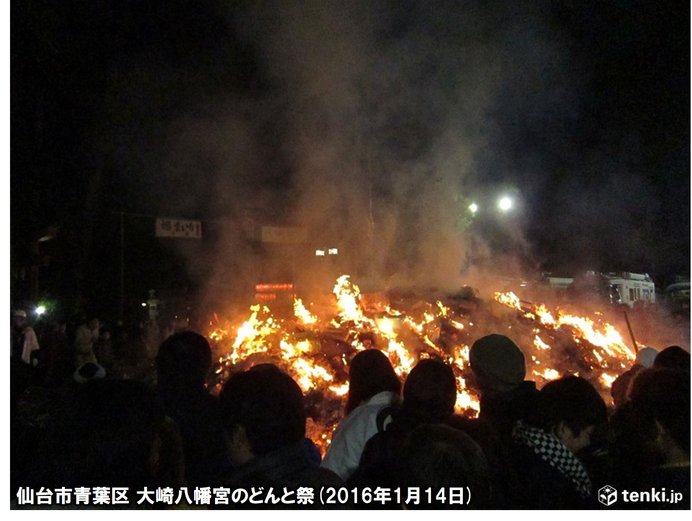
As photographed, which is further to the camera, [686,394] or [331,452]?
[331,452]

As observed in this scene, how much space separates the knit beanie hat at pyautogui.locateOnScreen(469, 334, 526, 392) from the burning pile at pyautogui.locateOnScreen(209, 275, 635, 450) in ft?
11.1

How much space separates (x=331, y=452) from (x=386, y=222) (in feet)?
29.4

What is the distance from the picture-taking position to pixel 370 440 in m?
2.38

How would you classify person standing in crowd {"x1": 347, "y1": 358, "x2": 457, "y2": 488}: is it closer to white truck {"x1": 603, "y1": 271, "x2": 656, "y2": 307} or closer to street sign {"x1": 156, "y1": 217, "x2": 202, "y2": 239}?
street sign {"x1": 156, "y1": 217, "x2": 202, "y2": 239}

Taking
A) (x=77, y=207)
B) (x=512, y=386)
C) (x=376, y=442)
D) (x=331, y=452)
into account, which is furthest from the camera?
(x=77, y=207)

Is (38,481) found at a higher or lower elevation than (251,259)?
lower

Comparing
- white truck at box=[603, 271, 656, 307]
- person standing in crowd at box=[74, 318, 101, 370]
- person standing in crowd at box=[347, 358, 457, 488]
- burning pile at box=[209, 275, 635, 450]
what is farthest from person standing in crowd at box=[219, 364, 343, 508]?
white truck at box=[603, 271, 656, 307]

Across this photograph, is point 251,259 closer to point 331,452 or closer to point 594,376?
point 594,376

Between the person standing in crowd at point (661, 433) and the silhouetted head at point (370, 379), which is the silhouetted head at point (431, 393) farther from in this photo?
the person standing in crowd at point (661, 433)

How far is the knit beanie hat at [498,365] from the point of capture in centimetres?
294

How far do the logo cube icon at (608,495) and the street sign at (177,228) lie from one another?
29.4 ft

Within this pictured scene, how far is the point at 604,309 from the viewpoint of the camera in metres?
11.8

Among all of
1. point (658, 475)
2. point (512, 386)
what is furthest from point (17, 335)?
point (658, 475)

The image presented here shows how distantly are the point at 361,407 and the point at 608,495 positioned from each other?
130 cm
